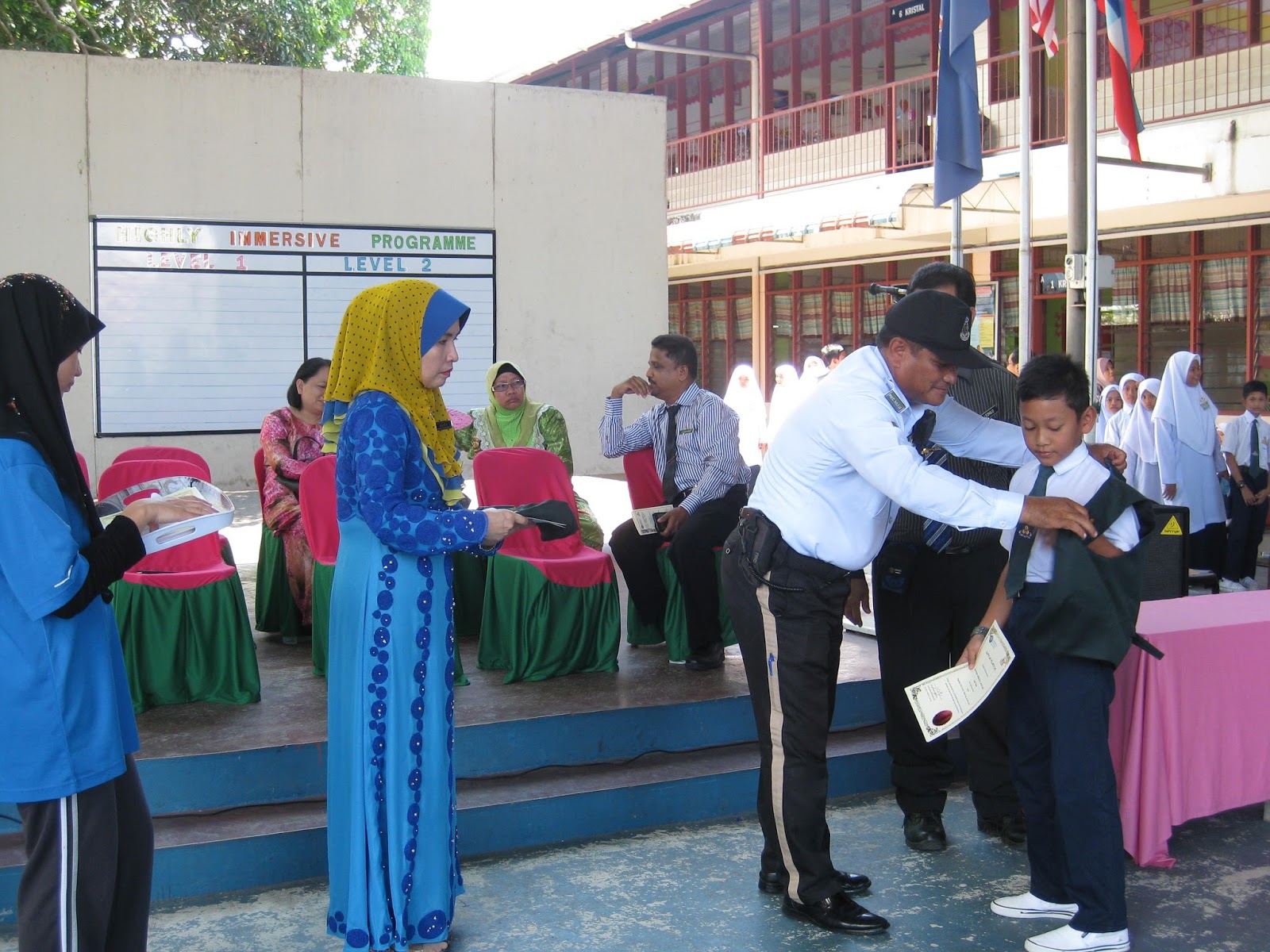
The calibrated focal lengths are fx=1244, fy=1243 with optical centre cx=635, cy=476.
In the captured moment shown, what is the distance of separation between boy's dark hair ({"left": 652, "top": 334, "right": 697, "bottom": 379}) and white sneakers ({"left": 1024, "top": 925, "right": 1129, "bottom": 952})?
9.43 ft

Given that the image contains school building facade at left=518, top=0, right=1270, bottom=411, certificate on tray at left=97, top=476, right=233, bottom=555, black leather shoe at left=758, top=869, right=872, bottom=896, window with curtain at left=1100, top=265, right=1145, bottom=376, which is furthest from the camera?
window with curtain at left=1100, top=265, right=1145, bottom=376

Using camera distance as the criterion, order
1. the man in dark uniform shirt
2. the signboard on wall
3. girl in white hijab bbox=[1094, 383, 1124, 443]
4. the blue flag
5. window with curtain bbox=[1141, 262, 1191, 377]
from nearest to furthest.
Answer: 1. the man in dark uniform shirt
2. the blue flag
3. girl in white hijab bbox=[1094, 383, 1124, 443]
4. window with curtain bbox=[1141, 262, 1191, 377]
5. the signboard on wall

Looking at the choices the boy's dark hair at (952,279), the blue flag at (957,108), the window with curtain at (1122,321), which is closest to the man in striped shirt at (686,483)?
the boy's dark hair at (952,279)

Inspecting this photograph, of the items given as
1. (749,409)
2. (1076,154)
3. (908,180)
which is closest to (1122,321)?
(908,180)

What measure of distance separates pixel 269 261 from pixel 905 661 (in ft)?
28.4

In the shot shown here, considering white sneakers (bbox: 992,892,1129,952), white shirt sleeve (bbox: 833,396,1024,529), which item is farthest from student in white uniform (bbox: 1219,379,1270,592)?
white shirt sleeve (bbox: 833,396,1024,529)

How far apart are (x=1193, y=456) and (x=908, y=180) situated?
292 inches

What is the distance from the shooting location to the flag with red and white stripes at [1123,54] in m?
10.0

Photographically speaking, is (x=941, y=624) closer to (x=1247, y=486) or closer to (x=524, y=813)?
(x=524, y=813)

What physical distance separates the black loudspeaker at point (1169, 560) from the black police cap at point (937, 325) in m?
3.05

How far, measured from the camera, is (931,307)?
3053mm

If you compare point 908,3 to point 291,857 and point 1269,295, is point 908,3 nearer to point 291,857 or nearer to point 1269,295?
point 1269,295

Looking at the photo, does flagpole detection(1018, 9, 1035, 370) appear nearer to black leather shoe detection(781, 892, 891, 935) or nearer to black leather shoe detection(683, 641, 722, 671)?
black leather shoe detection(683, 641, 722, 671)

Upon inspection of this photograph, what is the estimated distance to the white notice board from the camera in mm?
10602
